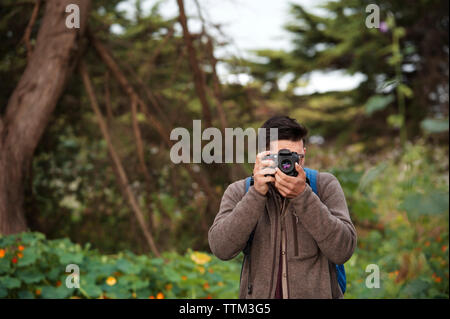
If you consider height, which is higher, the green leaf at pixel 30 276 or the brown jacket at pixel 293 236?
the brown jacket at pixel 293 236

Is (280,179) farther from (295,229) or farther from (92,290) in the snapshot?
(92,290)

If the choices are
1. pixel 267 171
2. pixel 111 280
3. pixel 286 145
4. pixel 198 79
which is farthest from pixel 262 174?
pixel 198 79

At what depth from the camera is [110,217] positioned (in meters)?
4.34

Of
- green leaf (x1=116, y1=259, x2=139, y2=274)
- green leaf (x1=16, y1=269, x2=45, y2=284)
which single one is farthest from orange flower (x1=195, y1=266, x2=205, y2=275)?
green leaf (x1=16, y1=269, x2=45, y2=284)

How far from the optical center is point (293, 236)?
1181 millimetres

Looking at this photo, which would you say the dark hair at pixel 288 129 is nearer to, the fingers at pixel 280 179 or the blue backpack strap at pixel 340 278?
the fingers at pixel 280 179

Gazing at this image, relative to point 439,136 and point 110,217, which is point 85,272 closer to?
point 110,217

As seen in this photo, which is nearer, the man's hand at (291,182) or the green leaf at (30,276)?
the man's hand at (291,182)

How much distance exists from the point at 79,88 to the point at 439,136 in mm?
4171

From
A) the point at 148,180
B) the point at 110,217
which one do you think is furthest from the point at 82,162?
the point at 148,180

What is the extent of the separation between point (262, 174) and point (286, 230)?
187 millimetres

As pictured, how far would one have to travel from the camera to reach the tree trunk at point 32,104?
2.93 m

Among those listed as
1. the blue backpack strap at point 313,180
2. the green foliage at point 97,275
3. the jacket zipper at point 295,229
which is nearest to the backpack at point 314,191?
the blue backpack strap at point 313,180

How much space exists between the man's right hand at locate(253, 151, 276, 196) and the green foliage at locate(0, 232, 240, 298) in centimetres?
151
